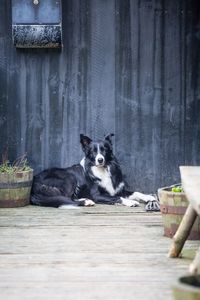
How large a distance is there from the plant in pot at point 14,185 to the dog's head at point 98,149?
0.69m

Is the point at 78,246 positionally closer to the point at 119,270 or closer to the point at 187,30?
the point at 119,270

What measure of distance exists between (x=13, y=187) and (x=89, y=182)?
944 millimetres

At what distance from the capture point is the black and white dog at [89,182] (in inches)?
275

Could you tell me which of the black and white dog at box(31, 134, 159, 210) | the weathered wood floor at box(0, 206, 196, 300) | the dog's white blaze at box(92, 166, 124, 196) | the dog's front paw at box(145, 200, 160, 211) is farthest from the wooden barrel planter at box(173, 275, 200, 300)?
the dog's white blaze at box(92, 166, 124, 196)

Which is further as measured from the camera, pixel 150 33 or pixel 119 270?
pixel 150 33

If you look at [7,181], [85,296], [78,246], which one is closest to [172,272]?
[85,296]

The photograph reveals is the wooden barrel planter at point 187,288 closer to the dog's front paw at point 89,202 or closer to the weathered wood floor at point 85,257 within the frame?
the weathered wood floor at point 85,257

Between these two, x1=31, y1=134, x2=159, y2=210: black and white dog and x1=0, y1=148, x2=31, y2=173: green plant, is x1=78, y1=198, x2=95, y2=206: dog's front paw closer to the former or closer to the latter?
x1=31, y1=134, x2=159, y2=210: black and white dog

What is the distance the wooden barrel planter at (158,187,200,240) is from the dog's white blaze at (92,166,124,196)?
218 cm

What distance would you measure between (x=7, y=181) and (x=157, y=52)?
7.51 ft

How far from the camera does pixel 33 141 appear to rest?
738 centimetres

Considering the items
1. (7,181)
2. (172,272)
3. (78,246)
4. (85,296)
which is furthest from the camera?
(7,181)

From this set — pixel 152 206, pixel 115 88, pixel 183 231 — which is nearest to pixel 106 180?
pixel 152 206

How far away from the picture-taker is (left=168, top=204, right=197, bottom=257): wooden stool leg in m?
4.12
